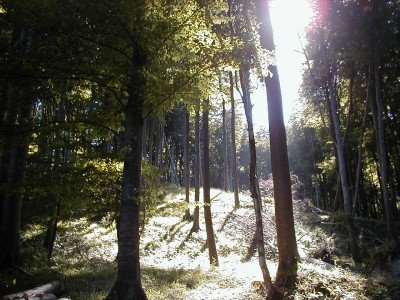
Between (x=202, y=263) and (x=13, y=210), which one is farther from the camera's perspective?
(x=202, y=263)

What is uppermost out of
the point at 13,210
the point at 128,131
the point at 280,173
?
the point at 128,131

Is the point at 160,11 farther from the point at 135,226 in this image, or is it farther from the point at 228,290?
the point at 228,290

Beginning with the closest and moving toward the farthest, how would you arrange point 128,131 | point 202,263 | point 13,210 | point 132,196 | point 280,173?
1. point 132,196
2. point 128,131
3. point 280,173
4. point 13,210
5. point 202,263

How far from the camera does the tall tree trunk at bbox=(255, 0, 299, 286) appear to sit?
8.15 m

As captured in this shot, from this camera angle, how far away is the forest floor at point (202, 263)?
7883mm

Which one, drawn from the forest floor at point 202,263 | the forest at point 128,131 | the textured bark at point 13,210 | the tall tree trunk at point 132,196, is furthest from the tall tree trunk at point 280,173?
the textured bark at point 13,210

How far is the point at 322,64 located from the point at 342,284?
12036mm

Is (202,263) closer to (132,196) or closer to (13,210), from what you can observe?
(13,210)

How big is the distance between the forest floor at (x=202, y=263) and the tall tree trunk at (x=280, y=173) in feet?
1.34

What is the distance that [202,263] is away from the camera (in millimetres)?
14961

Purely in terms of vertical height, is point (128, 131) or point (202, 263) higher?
point (128, 131)

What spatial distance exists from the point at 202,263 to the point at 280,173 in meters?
7.74

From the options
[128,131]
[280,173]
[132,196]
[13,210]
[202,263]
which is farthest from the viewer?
[202,263]

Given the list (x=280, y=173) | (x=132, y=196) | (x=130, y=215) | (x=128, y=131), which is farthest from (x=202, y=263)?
(x=128, y=131)
